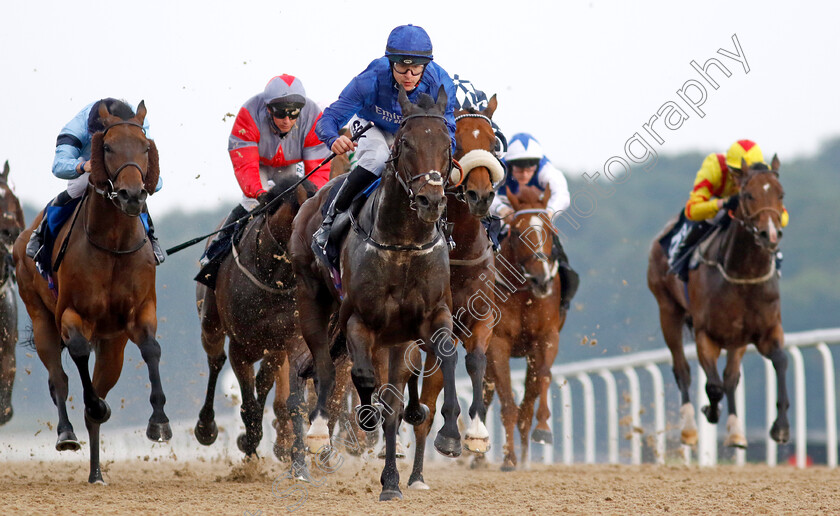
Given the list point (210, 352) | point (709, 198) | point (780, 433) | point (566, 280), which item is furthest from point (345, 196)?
point (709, 198)

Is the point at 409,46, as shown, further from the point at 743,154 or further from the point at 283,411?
the point at 743,154

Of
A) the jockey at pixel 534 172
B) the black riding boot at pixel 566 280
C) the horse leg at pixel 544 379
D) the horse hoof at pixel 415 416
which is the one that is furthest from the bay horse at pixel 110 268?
the black riding boot at pixel 566 280

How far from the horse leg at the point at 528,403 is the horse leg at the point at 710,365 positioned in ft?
4.42

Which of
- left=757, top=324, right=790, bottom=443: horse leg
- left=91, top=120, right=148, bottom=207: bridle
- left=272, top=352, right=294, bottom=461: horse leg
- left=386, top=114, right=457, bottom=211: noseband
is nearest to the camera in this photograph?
left=386, top=114, right=457, bottom=211: noseband

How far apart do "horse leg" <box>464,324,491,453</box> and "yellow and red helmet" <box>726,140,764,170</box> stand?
3.66m

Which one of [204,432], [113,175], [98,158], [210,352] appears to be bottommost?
[204,432]

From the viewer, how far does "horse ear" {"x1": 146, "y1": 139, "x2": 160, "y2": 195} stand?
269 inches

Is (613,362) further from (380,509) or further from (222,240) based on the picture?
(380,509)

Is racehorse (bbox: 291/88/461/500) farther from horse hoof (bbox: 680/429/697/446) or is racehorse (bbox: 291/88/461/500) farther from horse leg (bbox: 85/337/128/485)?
horse hoof (bbox: 680/429/697/446)

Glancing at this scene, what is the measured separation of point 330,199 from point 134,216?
118 centimetres

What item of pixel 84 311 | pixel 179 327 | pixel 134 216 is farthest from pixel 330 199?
pixel 179 327

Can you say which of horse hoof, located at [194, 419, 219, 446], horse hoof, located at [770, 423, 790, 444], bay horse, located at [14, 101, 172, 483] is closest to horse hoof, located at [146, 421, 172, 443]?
bay horse, located at [14, 101, 172, 483]

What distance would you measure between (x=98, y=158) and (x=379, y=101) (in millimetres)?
1662

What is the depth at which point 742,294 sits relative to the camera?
925 centimetres
